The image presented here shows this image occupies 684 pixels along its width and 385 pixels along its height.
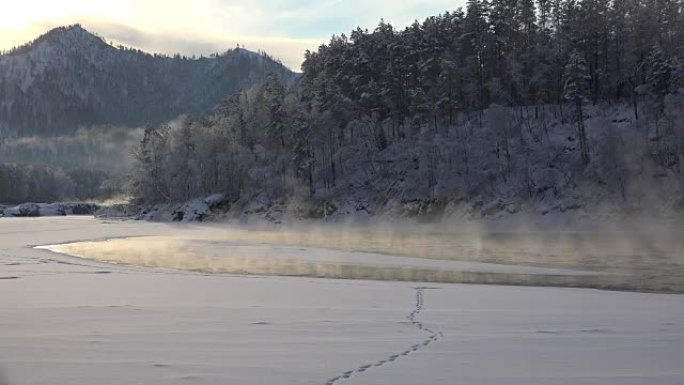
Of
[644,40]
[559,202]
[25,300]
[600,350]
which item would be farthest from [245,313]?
[644,40]

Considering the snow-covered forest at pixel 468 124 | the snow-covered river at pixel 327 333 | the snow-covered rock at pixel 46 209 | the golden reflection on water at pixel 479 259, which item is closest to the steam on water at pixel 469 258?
the golden reflection on water at pixel 479 259

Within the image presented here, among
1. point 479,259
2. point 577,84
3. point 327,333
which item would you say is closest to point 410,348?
point 327,333

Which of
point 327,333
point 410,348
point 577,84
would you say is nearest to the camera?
point 410,348

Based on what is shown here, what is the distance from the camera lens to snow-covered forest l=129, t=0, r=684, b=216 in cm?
6419

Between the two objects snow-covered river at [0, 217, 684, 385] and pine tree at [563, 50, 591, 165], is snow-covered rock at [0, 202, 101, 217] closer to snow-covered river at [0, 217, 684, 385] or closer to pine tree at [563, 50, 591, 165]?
pine tree at [563, 50, 591, 165]

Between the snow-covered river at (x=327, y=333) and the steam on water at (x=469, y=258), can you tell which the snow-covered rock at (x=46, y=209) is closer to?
the steam on water at (x=469, y=258)

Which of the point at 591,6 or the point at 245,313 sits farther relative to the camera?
the point at 591,6

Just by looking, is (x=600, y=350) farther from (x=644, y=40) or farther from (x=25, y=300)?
(x=644, y=40)

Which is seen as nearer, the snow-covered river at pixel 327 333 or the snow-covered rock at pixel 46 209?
the snow-covered river at pixel 327 333

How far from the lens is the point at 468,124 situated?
85188 millimetres

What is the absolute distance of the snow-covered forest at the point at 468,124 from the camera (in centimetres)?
6419

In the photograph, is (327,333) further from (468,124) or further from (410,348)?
(468,124)

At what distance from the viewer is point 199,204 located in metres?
89.7

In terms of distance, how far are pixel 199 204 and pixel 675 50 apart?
71486 millimetres
